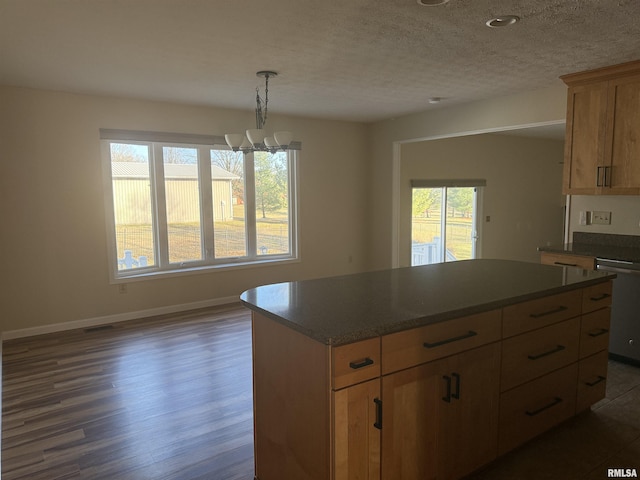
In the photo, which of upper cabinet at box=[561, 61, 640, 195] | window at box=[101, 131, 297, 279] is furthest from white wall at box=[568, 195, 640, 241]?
window at box=[101, 131, 297, 279]

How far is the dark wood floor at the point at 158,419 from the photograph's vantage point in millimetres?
2197

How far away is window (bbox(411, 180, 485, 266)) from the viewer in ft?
22.5

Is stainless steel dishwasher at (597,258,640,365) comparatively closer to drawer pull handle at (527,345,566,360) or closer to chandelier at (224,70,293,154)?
→ drawer pull handle at (527,345,566,360)

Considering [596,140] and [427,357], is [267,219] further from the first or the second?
[427,357]

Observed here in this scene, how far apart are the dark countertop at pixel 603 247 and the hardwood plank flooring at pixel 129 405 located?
294cm

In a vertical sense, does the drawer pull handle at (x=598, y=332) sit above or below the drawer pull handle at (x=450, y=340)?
below

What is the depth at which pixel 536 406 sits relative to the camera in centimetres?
221

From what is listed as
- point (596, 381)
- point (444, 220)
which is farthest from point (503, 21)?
point (444, 220)

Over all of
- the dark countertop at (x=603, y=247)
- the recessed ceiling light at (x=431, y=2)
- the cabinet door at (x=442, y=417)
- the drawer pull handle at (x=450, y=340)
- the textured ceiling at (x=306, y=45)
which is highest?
the textured ceiling at (x=306, y=45)

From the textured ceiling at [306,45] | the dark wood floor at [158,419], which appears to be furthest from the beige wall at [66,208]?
the dark wood floor at [158,419]

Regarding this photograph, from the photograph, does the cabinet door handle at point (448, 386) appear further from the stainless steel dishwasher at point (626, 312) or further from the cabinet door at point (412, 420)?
the stainless steel dishwasher at point (626, 312)

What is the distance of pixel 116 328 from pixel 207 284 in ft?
3.87

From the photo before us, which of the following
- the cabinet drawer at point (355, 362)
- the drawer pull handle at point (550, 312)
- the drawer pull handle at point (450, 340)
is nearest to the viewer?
the cabinet drawer at point (355, 362)

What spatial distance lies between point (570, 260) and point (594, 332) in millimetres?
1347
